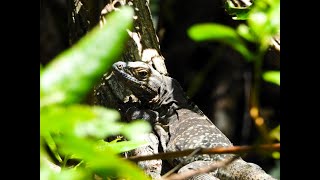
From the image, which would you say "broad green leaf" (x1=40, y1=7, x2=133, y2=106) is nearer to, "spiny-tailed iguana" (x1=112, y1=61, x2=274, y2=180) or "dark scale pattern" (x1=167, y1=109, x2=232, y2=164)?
"spiny-tailed iguana" (x1=112, y1=61, x2=274, y2=180)

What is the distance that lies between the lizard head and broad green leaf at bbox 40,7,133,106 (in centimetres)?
329

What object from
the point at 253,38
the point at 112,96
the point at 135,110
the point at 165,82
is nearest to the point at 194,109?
the point at 165,82

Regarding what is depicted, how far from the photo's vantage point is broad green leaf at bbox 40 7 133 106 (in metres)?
0.66

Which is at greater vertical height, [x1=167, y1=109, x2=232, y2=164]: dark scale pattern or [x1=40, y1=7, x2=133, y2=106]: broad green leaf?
[x1=40, y1=7, x2=133, y2=106]: broad green leaf

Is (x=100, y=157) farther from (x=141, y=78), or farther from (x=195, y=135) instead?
(x=141, y=78)

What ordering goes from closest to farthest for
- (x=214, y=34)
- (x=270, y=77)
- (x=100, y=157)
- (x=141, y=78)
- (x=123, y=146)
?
1. (x=100, y=157)
2. (x=214, y=34)
3. (x=270, y=77)
4. (x=123, y=146)
5. (x=141, y=78)

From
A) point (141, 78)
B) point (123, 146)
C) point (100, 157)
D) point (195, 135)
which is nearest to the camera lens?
point (100, 157)

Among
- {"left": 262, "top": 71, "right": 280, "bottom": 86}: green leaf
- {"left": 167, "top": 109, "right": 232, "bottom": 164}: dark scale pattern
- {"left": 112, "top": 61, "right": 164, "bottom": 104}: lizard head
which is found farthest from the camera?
{"left": 112, "top": 61, "right": 164, "bottom": 104}: lizard head

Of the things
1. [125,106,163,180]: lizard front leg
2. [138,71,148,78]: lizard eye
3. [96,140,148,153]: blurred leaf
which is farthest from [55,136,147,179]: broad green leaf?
[138,71,148,78]: lizard eye

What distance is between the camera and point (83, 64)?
667 mm

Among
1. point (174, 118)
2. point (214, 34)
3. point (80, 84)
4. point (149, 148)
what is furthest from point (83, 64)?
point (174, 118)

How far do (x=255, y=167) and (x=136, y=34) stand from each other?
3.44 feet

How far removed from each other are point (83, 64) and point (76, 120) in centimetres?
7

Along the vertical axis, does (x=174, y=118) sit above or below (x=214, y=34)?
below
